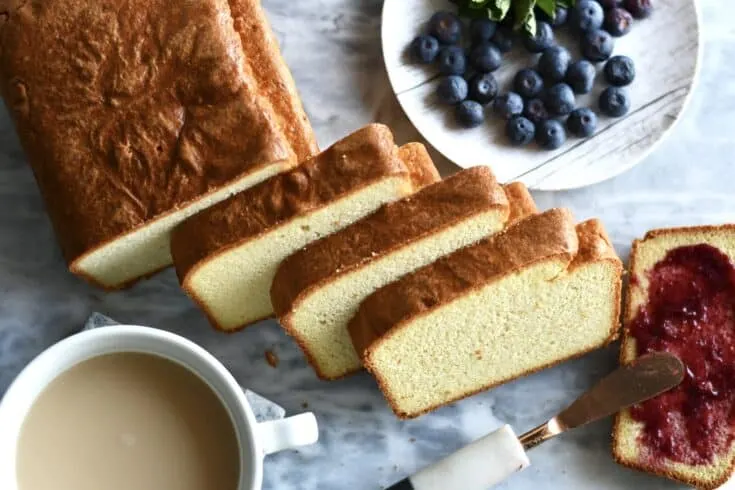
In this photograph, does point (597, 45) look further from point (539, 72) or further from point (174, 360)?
point (174, 360)

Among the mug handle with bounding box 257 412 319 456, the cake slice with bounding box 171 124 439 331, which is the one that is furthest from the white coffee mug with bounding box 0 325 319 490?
the cake slice with bounding box 171 124 439 331

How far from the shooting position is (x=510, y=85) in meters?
2.72

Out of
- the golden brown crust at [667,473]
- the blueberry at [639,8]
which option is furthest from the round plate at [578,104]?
the golden brown crust at [667,473]

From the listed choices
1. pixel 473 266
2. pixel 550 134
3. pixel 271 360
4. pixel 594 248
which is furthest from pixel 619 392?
pixel 271 360

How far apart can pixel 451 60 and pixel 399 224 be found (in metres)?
0.58

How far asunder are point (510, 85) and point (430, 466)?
1059 millimetres

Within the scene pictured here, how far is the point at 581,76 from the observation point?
2.66 meters

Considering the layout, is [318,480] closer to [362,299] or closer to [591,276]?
[362,299]

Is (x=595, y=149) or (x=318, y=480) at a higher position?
(x=595, y=149)

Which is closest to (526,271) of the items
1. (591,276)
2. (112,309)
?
(591,276)

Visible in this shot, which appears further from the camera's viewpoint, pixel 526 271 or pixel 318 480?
pixel 318 480

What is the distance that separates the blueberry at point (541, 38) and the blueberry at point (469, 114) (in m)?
0.22

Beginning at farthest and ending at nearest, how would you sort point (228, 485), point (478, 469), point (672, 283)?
point (672, 283), point (478, 469), point (228, 485)

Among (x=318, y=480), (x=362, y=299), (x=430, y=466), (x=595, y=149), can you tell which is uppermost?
(x=595, y=149)
